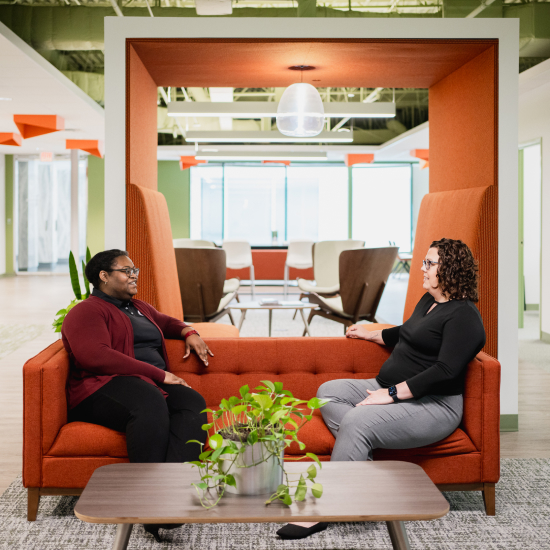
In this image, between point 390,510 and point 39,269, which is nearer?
point 390,510

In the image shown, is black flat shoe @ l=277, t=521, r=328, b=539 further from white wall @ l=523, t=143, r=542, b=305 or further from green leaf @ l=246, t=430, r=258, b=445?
white wall @ l=523, t=143, r=542, b=305

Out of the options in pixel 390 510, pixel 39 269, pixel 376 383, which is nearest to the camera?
pixel 390 510

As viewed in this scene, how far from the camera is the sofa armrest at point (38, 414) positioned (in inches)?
99.9

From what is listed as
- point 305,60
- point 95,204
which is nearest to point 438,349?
point 305,60

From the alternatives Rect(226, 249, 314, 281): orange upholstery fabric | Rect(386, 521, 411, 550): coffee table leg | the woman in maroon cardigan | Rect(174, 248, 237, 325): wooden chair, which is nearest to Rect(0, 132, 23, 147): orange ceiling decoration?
Rect(226, 249, 314, 281): orange upholstery fabric

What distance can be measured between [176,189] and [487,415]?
15.2 metres

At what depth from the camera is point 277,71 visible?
4.50 meters

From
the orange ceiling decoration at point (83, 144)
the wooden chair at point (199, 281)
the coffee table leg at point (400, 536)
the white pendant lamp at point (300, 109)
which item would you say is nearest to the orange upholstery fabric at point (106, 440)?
the coffee table leg at point (400, 536)

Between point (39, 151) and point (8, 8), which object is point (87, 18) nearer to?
point (8, 8)

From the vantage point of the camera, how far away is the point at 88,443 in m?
2.57

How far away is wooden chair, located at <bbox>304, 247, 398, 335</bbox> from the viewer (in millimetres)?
5789

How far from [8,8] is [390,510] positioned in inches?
257

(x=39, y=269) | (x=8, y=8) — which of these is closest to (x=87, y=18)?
(x=8, y=8)

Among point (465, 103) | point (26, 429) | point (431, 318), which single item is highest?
point (465, 103)
